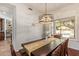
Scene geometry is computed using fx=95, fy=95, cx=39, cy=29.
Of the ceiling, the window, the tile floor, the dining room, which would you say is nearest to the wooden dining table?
the dining room

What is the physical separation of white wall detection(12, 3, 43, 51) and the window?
33 cm

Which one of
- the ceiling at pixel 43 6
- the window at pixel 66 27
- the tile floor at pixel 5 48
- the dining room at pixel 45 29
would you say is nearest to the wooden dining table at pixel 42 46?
the dining room at pixel 45 29

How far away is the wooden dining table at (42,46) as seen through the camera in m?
1.62

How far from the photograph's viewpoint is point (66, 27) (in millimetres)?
1715

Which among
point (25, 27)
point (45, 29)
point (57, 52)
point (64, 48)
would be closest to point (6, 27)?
point (25, 27)

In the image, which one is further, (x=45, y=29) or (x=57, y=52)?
(x=45, y=29)

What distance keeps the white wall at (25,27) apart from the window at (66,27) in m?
0.33

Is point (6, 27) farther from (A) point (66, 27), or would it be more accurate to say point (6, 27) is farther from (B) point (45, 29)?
(A) point (66, 27)

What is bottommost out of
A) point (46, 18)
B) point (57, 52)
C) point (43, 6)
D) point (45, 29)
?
point (57, 52)

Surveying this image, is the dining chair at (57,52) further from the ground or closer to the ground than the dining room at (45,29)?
closer to the ground

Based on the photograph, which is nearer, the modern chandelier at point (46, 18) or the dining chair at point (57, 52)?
the dining chair at point (57, 52)

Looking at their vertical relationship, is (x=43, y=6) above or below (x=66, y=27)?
above

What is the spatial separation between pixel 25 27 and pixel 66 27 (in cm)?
73

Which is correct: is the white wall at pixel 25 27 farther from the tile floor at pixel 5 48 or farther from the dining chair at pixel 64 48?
the dining chair at pixel 64 48
